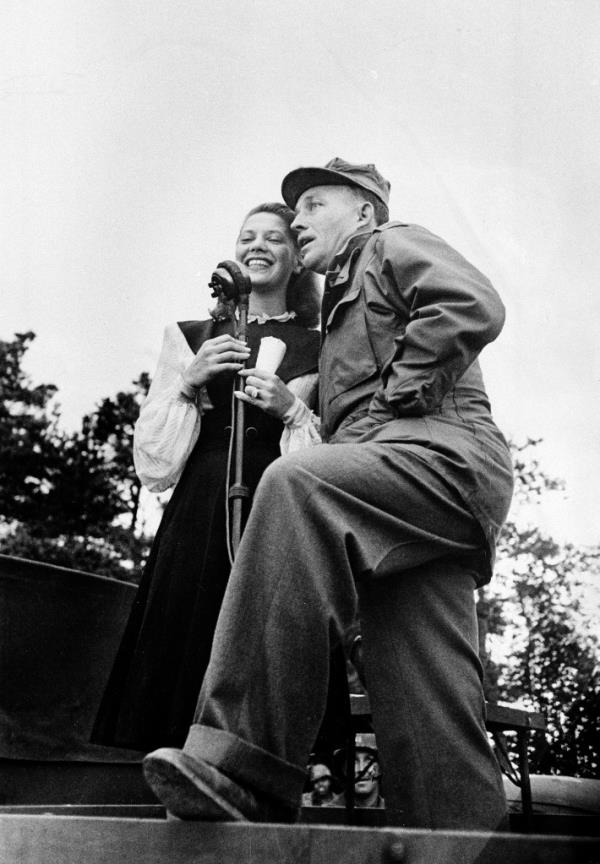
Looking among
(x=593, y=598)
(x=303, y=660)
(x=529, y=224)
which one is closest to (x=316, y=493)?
(x=303, y=660)

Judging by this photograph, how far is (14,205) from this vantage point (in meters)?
6.20

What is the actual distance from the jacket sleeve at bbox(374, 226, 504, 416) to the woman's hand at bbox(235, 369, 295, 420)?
21.7 inches

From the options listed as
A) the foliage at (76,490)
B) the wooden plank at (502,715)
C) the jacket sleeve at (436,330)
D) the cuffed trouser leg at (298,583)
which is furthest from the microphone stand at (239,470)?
the foliage at (76,490)

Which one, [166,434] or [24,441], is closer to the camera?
[166,434]

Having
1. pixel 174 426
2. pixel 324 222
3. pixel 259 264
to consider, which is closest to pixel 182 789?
pixel 174 426

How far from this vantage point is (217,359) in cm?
288

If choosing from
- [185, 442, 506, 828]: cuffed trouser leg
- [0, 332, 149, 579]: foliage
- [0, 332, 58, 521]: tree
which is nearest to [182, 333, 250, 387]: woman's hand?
[185, 442, 506, 828]: cuffed trouser leg

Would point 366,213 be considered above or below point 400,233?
above

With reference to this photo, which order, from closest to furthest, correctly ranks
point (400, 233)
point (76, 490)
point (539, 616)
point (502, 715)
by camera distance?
point (400, 233) → point (502, 715) → point (539, 616) → point (76, 490)

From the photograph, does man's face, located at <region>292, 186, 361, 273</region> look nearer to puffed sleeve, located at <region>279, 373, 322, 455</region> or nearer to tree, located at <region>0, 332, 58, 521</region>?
puffed sleeve, located at <region>279, 373, 322, 455</region>

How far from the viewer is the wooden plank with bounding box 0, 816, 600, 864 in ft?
4.84

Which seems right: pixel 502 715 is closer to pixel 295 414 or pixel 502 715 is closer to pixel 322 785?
pixel 295 414

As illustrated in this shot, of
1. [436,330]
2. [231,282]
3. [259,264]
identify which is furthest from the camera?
[259,264]

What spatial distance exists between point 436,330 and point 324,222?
2.44 feet
